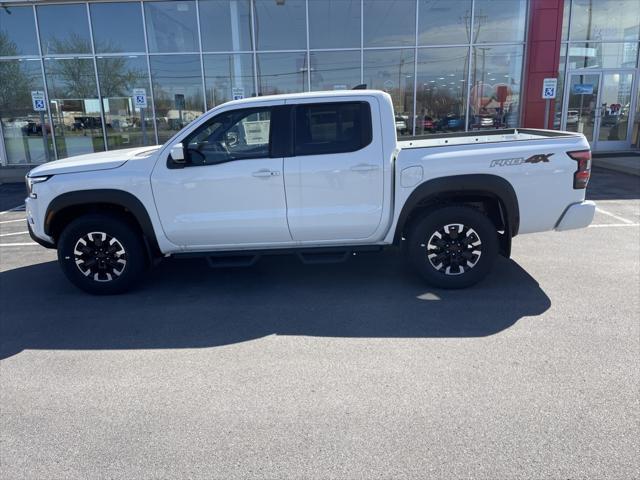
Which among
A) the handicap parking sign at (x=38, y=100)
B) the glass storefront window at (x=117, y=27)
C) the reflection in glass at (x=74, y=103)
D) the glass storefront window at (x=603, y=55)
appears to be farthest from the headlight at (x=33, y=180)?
the glass storefront window at (x=603, y=55)

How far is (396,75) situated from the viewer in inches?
591

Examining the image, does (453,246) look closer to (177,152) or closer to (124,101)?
(177,152)

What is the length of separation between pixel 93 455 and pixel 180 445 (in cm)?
47

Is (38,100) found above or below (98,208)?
above

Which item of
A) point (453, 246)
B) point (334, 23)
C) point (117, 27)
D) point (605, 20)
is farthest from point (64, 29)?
point (605, 20)

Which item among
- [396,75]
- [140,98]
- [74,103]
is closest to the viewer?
[140,98]

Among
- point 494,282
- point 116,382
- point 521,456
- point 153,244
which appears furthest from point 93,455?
point 494,282

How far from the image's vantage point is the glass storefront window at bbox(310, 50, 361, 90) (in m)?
14.9

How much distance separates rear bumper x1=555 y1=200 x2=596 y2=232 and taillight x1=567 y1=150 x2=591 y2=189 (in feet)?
0.65

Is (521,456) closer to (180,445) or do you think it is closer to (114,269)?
(180,445)

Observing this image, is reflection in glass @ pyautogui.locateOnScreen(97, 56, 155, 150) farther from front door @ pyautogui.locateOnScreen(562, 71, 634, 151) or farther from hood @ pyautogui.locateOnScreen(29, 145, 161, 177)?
front door @ pyautogui.locateOnScreen(562, 71, 634, 151)

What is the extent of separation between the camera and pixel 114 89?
599 inches

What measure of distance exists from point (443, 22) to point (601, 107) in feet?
19.6

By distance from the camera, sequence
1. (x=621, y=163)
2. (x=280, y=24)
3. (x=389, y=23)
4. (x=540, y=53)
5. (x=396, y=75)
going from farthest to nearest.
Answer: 1. (x=396, y=75)
2. (x=280, y=24)
3. (x=389, y=23)
4. (x=540, y=53)
5. (x=621, y=163)
